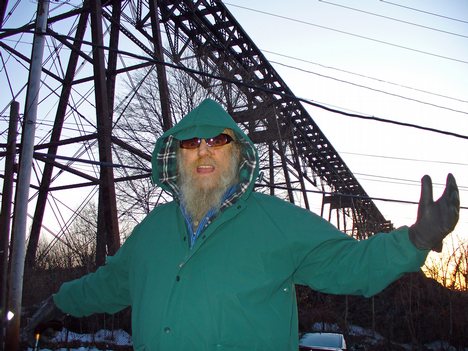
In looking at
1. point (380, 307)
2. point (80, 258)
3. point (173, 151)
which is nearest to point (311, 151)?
point (380, 307)

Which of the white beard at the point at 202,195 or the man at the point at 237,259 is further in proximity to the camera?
the white beard at the point at 202,195

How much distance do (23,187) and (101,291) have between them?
4108mm

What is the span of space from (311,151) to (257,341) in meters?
18.1

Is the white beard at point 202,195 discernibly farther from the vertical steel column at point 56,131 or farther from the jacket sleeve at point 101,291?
the vertical steel column at point 56,131

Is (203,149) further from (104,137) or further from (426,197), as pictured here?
(104,137)

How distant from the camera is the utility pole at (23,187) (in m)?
5.54

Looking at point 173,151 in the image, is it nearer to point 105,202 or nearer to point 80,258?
point 105,202

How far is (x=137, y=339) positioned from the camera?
191cm

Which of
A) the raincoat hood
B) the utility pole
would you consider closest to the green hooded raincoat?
the raincoat hood

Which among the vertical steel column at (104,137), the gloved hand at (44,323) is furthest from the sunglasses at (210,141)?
the vertical steel column at (104,137)

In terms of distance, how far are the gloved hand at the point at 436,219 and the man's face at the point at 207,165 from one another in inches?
41.1

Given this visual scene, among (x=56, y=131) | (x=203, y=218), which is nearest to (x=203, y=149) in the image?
(x=203, y=218)

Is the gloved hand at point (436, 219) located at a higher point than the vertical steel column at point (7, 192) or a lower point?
lower

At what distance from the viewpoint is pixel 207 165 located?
87.4 inches
